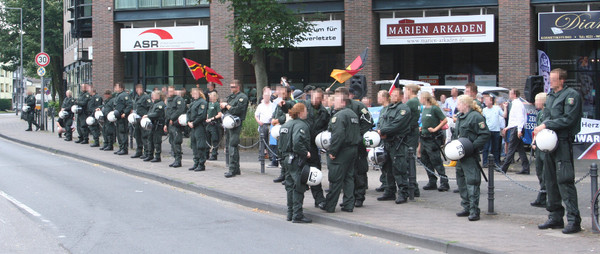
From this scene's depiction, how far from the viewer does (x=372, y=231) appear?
8.68 metres

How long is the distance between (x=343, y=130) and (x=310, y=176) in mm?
809

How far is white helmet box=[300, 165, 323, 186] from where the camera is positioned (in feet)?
30.5

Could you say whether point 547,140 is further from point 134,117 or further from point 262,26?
point 262,26

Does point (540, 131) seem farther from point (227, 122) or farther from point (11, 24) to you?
point (11, 24)

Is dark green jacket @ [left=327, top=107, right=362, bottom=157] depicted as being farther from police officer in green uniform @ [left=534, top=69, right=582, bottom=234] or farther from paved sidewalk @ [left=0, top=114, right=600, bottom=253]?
police officer in green uniform @ [left=534, top=69, right=582, bottom=234]

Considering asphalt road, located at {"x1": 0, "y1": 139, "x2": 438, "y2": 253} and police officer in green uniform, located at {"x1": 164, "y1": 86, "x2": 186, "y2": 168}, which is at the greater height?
police officer in green uniform, located at {"x1": 164, "y1": 86, "x2": 186, "y2": 168}

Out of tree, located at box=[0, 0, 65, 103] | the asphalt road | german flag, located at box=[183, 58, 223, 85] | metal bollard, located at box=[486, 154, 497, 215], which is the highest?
tree, located at box=[0, 0, 65, 103]

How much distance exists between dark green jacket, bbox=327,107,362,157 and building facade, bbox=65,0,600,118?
13372 millimetres

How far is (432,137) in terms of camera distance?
1176 cm

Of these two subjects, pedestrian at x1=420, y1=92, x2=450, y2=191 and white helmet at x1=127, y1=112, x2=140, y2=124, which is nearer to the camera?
pedestrian at x1=420, y1=92, x2=450, y2=191

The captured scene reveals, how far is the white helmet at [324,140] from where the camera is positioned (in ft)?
31.6

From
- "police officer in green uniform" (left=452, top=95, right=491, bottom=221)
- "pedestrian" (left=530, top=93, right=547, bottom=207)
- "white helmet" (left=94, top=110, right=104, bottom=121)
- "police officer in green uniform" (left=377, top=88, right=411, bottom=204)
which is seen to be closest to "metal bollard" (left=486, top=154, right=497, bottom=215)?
"police officer in green uniform" (left=452, top=95, right=491, bottom=221)

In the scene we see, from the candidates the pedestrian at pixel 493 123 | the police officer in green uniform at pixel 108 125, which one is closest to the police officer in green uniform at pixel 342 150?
the pedestrian at pixel 493 123

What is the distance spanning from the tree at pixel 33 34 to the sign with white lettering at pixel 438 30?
115 feet
